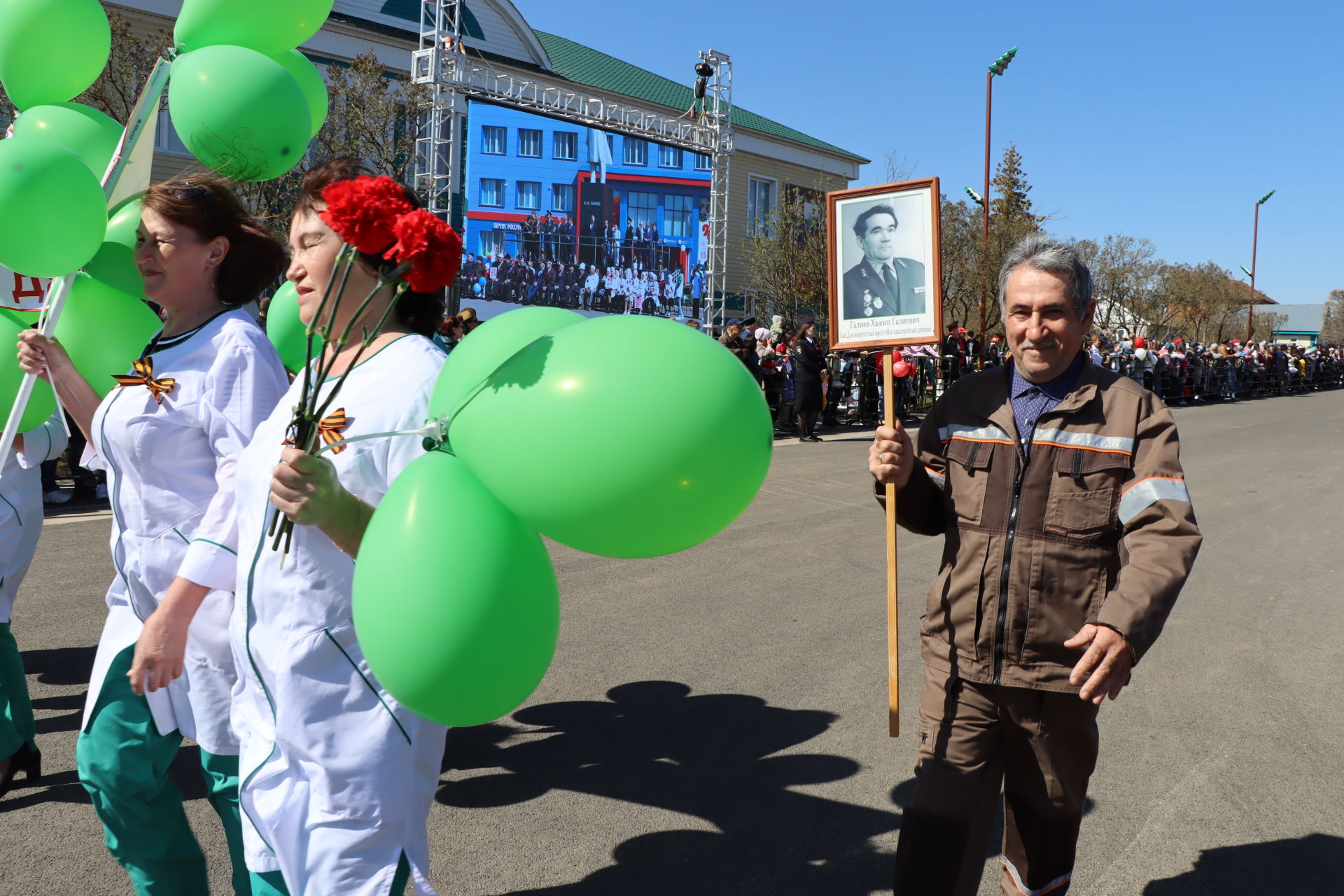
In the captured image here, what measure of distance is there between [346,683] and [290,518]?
35 centimetres

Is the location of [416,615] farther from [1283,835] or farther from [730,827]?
[1283,835]

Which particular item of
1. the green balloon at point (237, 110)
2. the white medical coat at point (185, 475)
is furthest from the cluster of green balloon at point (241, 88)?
the white medical coat at point (185, 475)

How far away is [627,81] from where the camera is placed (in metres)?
30.0

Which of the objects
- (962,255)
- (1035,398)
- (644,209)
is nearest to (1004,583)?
(1035,398)

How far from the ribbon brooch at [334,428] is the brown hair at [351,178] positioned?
305mm

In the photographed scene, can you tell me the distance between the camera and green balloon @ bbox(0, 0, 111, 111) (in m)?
3.04

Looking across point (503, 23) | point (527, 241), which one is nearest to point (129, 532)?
point (527, 241)

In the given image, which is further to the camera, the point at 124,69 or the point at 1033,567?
the point at 124,69

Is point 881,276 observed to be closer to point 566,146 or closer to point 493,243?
point 493,243

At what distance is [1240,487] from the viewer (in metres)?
11.7

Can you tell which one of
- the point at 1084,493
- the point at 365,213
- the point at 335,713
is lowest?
the point at 335,713

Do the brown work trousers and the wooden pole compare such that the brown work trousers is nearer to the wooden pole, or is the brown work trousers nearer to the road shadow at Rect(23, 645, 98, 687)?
the wooden pole

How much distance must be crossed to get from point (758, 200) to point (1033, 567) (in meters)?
30.8

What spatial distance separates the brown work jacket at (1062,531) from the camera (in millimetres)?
2271
